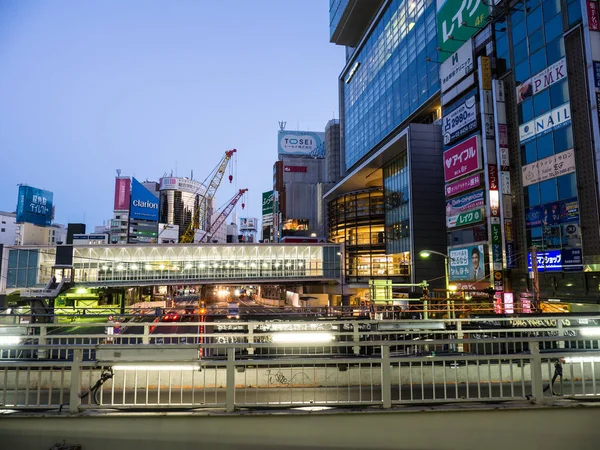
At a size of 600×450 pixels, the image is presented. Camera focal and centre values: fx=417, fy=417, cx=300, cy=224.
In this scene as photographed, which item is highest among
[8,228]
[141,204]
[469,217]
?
[141,204]

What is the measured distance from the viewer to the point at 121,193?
565 feet

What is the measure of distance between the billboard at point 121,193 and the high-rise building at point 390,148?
111870 mm

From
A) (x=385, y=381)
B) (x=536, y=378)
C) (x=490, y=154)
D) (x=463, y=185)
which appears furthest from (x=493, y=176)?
(x=385, y=381)

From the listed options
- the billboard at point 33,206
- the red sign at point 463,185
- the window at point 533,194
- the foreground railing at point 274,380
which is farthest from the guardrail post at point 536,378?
the billboard at point 33,206

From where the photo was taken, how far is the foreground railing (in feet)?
19.7

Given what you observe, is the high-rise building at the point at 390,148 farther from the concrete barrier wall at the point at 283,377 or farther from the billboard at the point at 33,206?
the billboard at the point at 33,206

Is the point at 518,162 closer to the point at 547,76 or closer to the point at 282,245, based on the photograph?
the point at 547,76

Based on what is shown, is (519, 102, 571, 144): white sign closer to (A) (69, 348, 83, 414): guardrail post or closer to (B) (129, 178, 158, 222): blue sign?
(A) (69, 348, 83, 414): guardrail post

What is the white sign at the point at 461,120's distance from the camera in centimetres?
3847

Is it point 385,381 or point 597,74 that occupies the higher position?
point 597,74

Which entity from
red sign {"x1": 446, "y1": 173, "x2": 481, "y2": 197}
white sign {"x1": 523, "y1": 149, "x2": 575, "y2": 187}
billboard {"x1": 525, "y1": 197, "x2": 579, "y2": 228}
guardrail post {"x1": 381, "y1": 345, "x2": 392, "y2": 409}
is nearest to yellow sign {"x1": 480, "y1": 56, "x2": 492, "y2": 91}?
red sign {"x1": 446, "y1": 173, "x2": 481, "y2": 197}

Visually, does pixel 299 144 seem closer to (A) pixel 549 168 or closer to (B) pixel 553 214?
(A) pixel 549 168

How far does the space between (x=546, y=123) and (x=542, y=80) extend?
326 cm

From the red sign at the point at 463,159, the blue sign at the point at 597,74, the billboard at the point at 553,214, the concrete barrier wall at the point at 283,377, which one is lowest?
the concrete barrier wall at the point at 283,377
